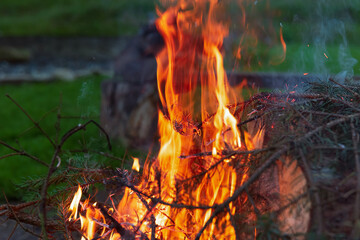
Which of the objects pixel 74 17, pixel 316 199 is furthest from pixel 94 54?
pixel 316 199

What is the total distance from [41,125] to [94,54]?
7.79 metres

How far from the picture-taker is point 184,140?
1889 mm

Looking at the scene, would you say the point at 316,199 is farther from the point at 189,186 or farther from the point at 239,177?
the point at 189,186

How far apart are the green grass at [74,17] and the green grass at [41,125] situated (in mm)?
8640

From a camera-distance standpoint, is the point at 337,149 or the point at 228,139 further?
the point at 228,139

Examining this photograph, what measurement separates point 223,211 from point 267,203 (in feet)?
0.59

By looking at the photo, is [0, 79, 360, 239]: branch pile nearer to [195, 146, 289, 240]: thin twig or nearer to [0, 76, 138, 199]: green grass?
[195, 146, 289, 240]: thin twig

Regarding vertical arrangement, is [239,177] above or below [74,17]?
below

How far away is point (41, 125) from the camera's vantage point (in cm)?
561

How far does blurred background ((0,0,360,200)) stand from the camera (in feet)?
10.9

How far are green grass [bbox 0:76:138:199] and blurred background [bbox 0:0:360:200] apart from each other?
1 centimetres

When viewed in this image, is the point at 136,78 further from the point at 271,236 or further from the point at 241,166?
the point at 271,236

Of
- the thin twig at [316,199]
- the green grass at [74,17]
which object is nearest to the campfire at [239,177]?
the thin twig at [316,199]

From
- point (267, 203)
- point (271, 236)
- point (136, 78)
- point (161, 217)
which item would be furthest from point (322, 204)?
point (136, 78)
